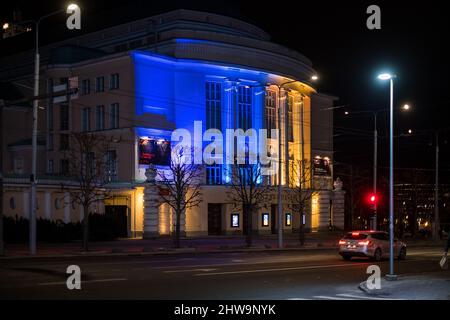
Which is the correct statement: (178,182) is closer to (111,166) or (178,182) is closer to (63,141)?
(111,166)

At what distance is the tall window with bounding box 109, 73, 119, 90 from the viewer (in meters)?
57.3

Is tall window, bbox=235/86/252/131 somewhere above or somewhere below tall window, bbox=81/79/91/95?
below

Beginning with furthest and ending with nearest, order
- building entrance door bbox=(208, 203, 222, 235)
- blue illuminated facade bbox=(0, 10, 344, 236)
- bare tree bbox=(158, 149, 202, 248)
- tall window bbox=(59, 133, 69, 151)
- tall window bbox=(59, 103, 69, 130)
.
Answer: tall window bbox=(59, 103, 69, 130) → building entrance door bbox=(208, 203, 222, 235) → tall window bbox=(59, 133, 69, 151) → blue illuminated facade bbox=(0, 10, 344, 236) → bare tree bbox=(158, 149, 202, 248)

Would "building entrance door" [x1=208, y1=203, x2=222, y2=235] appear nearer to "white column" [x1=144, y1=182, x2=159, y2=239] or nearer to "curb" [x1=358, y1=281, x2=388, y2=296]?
"white column" [x1=144, y1=182, x2=159, y2=239]

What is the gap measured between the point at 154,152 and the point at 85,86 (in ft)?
32.2

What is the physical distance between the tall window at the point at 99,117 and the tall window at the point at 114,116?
0.98 metres

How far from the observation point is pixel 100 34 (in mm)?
68812

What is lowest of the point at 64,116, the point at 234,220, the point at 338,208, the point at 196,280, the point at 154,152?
the point at 234,220

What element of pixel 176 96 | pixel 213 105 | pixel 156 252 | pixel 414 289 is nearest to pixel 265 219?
pixel 213 105

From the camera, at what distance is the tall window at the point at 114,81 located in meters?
57.3

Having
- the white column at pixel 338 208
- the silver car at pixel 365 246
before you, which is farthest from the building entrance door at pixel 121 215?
the white column at pixel 338 208

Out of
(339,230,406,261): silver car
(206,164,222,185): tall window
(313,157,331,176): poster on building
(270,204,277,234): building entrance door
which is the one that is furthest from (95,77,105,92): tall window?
(339,230,406,261): silver car

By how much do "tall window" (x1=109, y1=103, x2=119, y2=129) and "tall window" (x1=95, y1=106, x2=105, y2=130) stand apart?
0.98 metres

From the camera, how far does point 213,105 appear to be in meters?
61.2
